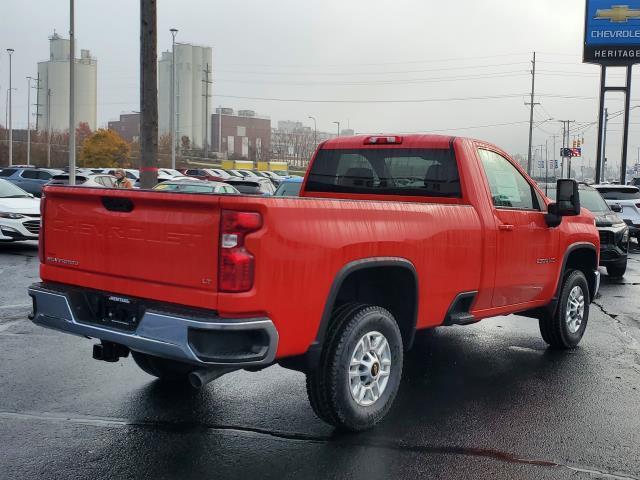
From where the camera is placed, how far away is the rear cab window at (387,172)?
580 centimetres

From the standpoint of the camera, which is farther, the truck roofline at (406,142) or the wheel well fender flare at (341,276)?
the truck roofline at (406,142)

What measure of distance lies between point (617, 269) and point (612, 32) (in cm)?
1972

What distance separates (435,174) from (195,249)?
103 inches

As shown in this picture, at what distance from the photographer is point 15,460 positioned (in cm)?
413

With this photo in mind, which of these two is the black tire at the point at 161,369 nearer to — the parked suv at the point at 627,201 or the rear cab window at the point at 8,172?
the parked suv at the point at 627,201

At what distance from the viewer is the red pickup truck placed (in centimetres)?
384

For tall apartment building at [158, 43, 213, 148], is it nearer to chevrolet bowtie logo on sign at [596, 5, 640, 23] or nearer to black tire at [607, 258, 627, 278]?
chevrolet bowtie logo on sign at [596, 5, 640, 23]

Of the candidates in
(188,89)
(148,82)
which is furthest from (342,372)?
(188,89)

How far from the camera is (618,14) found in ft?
95.8

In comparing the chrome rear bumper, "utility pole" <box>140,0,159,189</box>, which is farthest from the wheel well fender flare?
"utility pole" <box>140,0,159,189</box>

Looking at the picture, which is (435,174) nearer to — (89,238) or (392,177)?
(392,177)

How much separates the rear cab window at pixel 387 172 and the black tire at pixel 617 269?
8380 mm

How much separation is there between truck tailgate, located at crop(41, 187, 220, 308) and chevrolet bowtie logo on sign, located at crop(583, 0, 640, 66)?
29.1 m

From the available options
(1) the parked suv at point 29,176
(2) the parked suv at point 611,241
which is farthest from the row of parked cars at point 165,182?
(2) the parked suv at point 611,241
